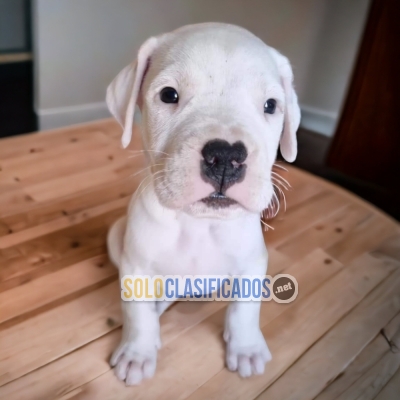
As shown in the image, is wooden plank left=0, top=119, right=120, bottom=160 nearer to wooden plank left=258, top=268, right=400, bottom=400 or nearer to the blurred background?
the blurred background

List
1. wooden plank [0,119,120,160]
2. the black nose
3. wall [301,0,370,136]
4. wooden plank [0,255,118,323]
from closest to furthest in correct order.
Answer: the black nose < wooden plank [0,255,118,323] < wooden plank [0,119,120,160] < wall [301,0,370,136]

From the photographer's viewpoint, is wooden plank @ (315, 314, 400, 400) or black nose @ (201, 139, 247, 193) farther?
wooden plank @ (315, 314, 400, 400)

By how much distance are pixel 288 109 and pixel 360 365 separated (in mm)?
774

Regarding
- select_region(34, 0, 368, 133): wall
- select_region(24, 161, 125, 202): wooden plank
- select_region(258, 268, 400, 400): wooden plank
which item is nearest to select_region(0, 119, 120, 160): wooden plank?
select_region(24, 161, 125, 202): wooden plank

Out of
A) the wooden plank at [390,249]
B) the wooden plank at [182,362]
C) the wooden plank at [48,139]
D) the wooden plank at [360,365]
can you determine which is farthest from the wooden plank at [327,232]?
the wooden plank at [48,139]

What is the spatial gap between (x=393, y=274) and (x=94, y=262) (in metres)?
1.10

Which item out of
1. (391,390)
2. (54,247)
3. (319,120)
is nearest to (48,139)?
(54,247)

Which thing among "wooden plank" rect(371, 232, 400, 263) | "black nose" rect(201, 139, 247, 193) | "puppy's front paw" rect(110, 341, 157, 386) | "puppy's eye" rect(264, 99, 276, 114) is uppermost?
"puppy's eye" rect(264, 99, 276, 114)

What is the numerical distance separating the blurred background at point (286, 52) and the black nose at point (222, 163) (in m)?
2.05

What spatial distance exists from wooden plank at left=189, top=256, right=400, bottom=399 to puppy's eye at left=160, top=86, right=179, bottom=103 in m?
0.75

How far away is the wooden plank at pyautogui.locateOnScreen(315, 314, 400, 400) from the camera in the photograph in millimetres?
1230

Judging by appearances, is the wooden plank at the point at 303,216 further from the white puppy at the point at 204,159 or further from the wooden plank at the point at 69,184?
the wooden plank at the point at 69,184

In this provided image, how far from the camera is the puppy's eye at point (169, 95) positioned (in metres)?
1.02

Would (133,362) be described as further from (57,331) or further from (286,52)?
(286,52)
